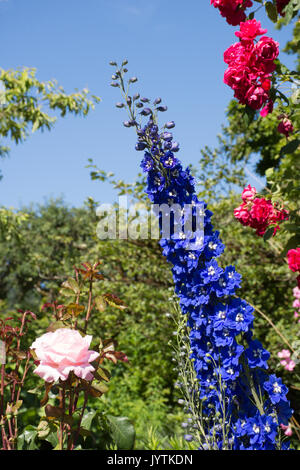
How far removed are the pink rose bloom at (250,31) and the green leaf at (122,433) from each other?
2.28m

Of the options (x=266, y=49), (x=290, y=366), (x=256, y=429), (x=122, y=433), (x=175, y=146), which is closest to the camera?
(x=256, y=429)

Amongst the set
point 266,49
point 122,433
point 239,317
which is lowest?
point 122,433

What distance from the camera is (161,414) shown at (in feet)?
12.1

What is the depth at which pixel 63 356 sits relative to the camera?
1.27 meters

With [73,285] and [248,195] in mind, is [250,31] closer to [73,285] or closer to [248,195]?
[248,195]

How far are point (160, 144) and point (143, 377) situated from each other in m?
3.41

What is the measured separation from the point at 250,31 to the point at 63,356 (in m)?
1.57

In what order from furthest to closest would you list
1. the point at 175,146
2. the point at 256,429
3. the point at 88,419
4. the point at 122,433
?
the point at 122,433 < the point at 88,419 < the point at 175,146 < the point at 256,429

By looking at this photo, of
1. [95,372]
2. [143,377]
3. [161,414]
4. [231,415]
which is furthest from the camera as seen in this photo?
[143,377]

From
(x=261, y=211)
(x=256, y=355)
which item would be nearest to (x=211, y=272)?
(x=256, y=355)

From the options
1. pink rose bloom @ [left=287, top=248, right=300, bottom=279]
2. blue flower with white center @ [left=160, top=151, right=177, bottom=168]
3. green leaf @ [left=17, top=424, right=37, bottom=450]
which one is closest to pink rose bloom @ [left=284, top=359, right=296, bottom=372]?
pink rose bloom @ [left=287, top=248, right=300, bottom=279]

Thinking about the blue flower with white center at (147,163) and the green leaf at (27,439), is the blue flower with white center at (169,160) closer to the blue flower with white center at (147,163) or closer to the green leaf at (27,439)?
the blue flower with white center at (147,163)

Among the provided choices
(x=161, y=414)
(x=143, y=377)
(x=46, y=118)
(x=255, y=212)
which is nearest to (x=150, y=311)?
(x=143, y=377)
